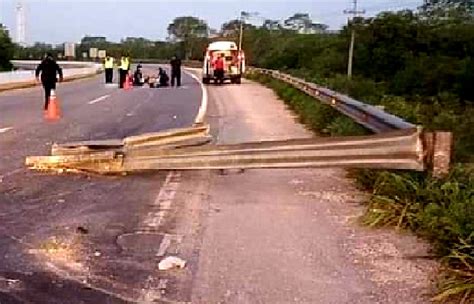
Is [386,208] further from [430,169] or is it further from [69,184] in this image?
[69,184]

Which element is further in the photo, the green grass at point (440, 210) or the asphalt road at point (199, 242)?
the green grass at point (440, 210)

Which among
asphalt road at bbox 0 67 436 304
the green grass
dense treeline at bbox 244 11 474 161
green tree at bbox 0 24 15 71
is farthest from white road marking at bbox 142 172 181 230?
green tree at bbox 0 24 15 71

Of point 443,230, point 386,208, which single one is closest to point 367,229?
point 386,208

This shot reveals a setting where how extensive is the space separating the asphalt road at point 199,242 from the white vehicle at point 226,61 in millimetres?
40222

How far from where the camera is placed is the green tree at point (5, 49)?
84.4m

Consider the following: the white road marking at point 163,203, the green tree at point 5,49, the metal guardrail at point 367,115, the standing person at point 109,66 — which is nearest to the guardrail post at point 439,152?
the metal guardrail at point 367,115

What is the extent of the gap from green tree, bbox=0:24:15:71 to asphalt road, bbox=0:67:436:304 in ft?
244

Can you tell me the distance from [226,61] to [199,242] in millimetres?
45631

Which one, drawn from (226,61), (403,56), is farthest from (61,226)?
(403,56)

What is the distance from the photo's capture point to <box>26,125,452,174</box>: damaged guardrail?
350 inches

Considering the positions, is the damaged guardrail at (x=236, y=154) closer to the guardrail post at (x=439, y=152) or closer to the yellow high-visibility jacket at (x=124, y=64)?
the guardrail post at (x=439, y=152)

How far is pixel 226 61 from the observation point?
173 feet

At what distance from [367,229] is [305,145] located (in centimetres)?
193

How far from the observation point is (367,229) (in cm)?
814
